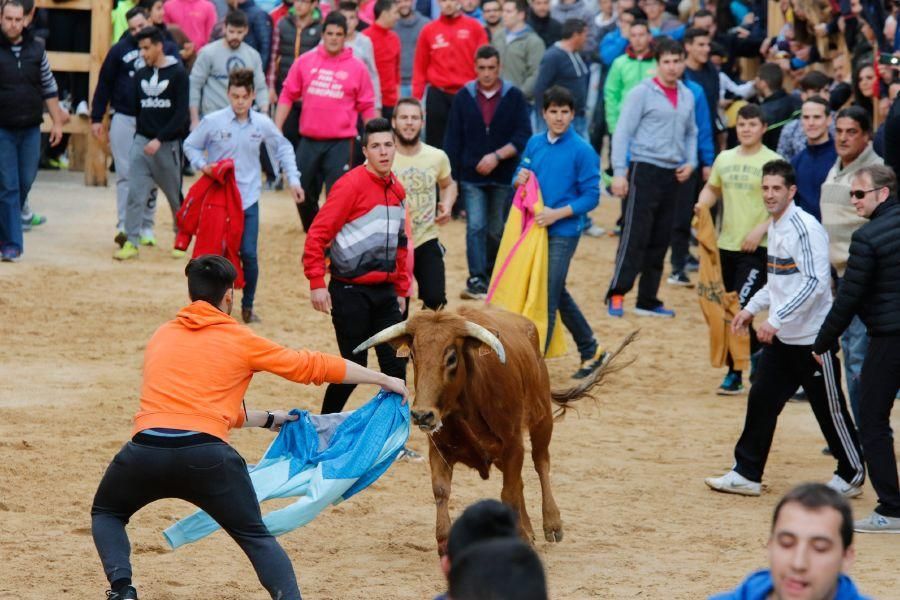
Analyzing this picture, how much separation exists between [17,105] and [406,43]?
6298 mm

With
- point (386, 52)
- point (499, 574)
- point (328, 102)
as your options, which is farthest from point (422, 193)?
point (499, 574)

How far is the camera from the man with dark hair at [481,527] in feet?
12.3

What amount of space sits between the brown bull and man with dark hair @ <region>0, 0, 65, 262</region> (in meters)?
7.24

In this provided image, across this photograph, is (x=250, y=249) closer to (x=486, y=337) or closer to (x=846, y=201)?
A: (x=846, y=201)

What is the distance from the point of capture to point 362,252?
31.0ft

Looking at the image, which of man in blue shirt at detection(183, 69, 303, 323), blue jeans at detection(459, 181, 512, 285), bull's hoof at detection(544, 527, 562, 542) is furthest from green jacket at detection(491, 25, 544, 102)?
bull's hoof at detection(544, 527, 562, 542)

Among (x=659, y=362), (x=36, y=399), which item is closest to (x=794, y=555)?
(x=36, y=399)

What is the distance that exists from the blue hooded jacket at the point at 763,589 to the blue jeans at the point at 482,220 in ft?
35.9

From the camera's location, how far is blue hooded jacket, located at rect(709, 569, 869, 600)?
392cm

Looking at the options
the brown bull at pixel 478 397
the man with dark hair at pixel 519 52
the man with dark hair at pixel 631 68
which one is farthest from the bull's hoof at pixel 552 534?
the man with dark hair at pixel 519 52

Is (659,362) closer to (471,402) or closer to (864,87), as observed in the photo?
(864,87)

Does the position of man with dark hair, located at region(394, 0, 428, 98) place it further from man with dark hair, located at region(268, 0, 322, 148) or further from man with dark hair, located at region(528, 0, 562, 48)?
man with dark hair, located at region(528, 0, 562, 48)

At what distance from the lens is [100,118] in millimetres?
15992

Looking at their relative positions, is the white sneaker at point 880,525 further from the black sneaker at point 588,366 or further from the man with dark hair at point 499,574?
the man with dark hair at point 499,574
